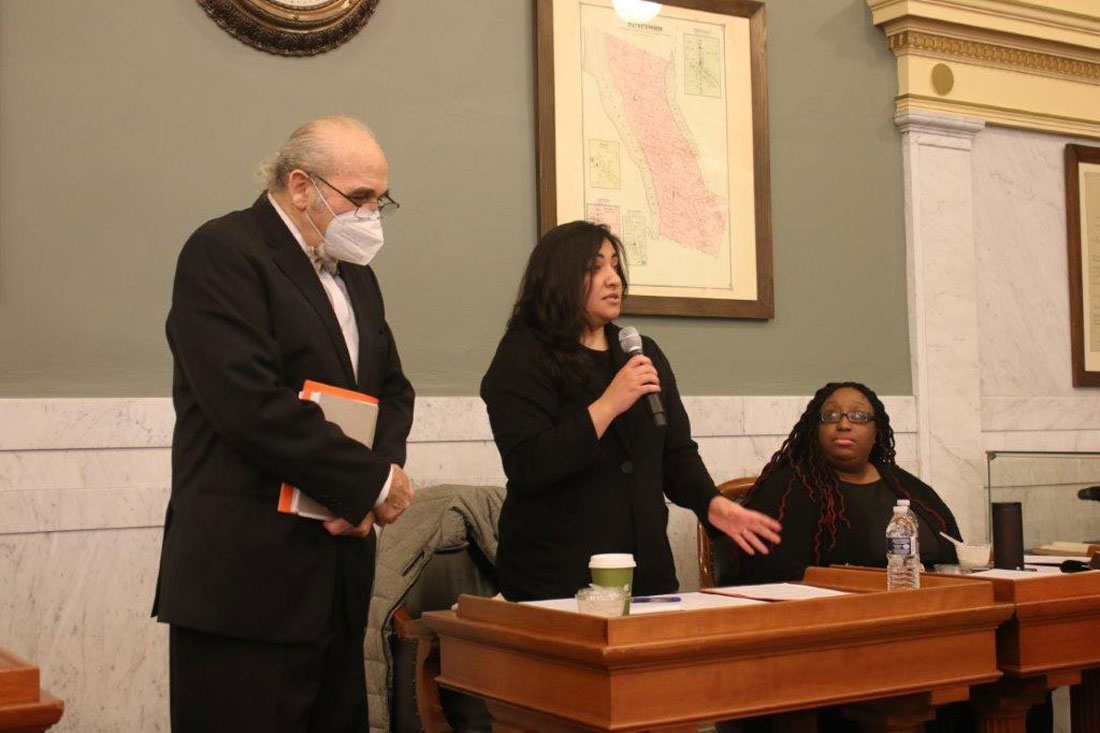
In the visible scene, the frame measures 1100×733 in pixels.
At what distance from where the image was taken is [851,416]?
175 inches

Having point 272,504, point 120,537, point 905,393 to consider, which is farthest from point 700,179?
point 272,504

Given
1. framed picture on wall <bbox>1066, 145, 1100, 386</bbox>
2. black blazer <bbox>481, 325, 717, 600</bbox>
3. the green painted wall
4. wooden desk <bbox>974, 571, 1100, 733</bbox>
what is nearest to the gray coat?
black blazer <bbox>481, 325, 717, 600</bbox>

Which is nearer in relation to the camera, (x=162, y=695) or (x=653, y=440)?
(x=653, y=440)

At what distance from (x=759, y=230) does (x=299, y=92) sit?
1955 millimetres

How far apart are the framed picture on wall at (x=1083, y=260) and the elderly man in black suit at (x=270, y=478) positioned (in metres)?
4.36

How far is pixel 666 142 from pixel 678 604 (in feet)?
8.79

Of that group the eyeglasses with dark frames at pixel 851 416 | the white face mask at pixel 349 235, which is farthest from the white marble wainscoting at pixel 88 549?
the eyeglasses with dark frames at pixel 851 416

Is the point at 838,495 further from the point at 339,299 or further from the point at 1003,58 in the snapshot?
the point at 1003,58

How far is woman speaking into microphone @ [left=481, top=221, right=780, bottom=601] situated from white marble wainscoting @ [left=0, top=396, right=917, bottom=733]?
1284mm

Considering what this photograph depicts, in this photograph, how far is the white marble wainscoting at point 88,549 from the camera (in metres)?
3.97

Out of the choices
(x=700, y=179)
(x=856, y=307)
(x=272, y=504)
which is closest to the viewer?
(x=272, y=504)

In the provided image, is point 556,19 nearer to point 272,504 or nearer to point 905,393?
point 905,393

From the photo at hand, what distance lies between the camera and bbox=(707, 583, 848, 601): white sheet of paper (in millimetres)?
3168

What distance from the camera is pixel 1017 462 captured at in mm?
5410
